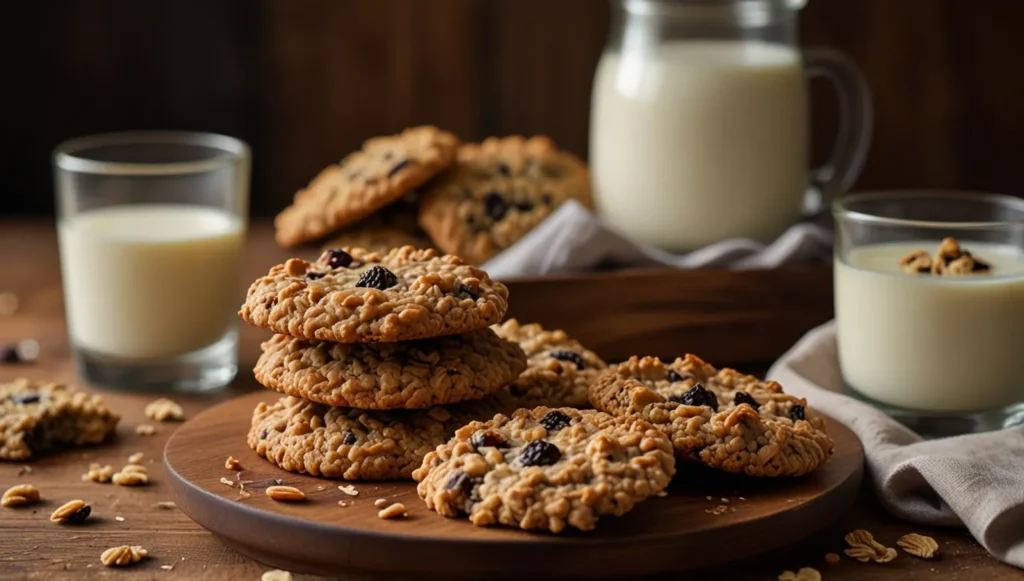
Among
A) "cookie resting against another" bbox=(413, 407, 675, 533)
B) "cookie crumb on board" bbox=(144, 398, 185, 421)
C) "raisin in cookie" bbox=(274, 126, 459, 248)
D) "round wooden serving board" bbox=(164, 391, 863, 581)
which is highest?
"raisin in cookie" bbox=(274, 126, 459, 248)

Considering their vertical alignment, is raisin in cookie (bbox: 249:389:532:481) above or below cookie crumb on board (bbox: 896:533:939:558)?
above

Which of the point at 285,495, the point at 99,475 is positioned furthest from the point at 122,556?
the point at 99,475

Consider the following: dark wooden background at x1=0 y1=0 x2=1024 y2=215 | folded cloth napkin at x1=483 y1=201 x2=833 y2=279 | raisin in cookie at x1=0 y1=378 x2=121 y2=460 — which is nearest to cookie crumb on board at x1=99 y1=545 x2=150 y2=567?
raisin in cookie at x1=0 y1=378 x2=121 y2=460

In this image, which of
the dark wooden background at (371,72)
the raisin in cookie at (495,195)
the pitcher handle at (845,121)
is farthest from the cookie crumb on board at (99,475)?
the dark wooden background at (371,72)

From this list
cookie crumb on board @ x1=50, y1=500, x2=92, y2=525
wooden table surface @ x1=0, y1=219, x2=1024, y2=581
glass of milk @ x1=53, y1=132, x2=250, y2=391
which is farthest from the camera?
glass of milk @ x1=53, y1=132, x2=250, y2=391

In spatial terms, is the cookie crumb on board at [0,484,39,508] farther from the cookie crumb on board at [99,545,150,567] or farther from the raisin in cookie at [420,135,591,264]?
the raisin in cookie at [420,135,591,264]

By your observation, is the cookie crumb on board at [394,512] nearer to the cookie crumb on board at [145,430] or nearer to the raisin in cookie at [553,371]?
the raisin in cookie at [553,371]
